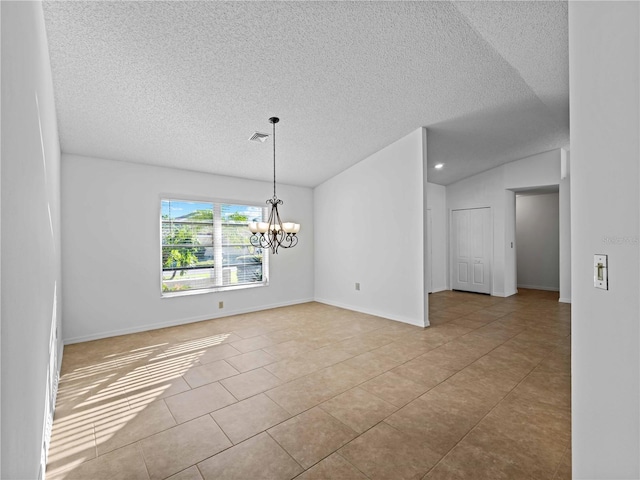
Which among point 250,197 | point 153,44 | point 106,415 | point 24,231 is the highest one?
point 153,44

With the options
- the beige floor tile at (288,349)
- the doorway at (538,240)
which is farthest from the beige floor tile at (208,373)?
the doorway at (538,240)

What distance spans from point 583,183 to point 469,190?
7.08 meters

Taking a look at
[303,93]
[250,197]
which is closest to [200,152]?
[250,197]

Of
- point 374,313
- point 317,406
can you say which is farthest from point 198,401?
point 374,313

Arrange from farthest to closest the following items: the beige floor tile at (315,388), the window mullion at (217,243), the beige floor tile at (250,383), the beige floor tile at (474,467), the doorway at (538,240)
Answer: the doorway at (538,240) < the window mullion at (217,243) < the beige floor tile at (250,383) < the beige floor tile at (315,388) < the beige floor tile at (474,467)

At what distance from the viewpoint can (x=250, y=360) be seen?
341 cm

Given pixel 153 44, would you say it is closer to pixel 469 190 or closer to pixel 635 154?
pixel 635 154

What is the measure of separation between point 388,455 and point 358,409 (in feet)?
1.73

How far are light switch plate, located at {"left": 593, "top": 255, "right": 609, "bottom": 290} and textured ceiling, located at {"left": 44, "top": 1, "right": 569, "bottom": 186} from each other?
2.32 metres

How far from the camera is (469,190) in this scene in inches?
295

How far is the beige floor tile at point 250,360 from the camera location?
3.23m

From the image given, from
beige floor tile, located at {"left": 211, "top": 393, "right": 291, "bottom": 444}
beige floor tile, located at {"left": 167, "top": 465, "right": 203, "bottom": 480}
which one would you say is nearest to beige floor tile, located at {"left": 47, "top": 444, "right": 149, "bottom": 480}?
beige floor tile, located at {"left": 167, "top": 465, "right": 203, "bottom": 480}

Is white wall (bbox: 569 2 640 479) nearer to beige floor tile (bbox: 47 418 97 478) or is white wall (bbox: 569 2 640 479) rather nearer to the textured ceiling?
the textured ceiling

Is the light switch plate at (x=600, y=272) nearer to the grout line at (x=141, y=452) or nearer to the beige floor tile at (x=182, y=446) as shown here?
the beige floor tile at (x=182, y=446)
